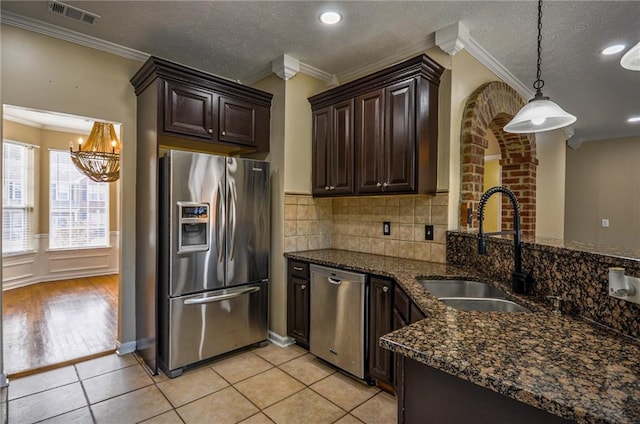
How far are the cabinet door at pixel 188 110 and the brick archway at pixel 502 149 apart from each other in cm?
216

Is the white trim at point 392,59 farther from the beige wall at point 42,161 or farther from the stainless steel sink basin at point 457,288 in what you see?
the beige wall at point 42,161

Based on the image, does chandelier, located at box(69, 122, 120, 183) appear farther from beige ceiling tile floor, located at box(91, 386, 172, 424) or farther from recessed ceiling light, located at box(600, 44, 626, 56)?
recessed ceiling light, located at box(600, 44, 626, 56)

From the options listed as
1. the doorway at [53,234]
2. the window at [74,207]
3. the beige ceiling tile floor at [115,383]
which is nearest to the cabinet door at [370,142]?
the beige ceiling tile floor at [115,383]

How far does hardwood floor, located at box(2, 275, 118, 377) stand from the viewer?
2797 mm

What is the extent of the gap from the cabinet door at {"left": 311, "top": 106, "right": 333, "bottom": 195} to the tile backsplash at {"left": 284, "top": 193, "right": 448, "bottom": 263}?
22 centimetres

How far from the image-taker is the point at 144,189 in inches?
110

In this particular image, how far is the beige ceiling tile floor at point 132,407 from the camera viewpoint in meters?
2.04

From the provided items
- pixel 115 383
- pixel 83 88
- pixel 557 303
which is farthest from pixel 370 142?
pixel 115 383

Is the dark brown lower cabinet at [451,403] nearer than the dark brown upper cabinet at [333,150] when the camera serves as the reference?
Yes

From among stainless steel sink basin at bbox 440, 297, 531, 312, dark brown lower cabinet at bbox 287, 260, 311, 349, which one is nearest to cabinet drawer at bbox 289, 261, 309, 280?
dark brown lower cabinet at bbox 287, 260, 311, 349

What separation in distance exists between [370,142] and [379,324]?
146cm

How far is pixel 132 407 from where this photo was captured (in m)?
2.15

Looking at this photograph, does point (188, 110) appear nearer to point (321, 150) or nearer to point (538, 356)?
point (321, 150)

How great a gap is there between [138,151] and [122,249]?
0.89 meters
